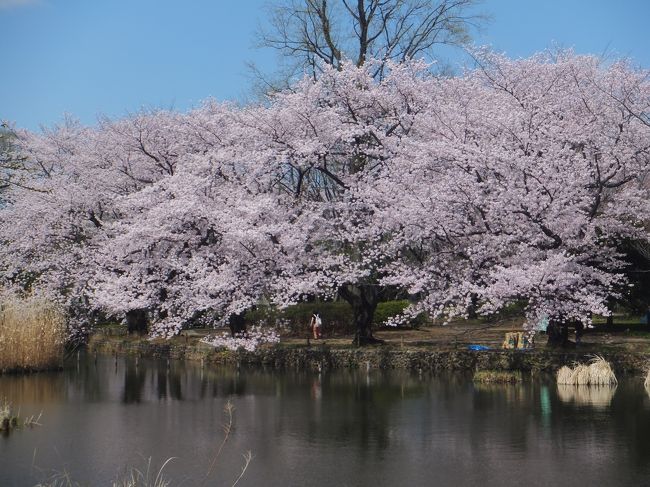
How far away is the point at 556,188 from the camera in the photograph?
19328 millimetres

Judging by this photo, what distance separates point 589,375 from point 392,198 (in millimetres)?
6803

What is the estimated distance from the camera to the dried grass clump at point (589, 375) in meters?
18.4

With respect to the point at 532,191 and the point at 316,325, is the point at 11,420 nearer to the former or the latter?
the point at 532,191

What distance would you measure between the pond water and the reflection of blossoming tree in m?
2.93

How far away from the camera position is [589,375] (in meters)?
18.5

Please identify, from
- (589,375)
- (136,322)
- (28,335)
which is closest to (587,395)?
(589,375)

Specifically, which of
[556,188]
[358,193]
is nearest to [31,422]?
[358,193]

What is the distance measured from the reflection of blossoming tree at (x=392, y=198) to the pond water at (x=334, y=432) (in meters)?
2.93

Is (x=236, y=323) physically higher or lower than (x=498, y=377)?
higher

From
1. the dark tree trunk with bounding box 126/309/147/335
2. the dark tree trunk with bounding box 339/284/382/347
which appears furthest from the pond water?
the dark tree trunk with bounding box 126/309/147/335

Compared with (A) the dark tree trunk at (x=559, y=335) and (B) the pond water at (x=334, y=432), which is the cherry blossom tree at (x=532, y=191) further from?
(B) the pond water at (x=334, y=432)

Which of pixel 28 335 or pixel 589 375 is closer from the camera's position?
pixel 589 375

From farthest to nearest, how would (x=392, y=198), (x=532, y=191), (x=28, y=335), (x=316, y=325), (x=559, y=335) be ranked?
(x=316, y=325)
(x=392, y=198)
(x=559, y=335)
(x=28, y=335)
(x=532, y=191)

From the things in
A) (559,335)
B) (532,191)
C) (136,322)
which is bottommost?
(559,335)
